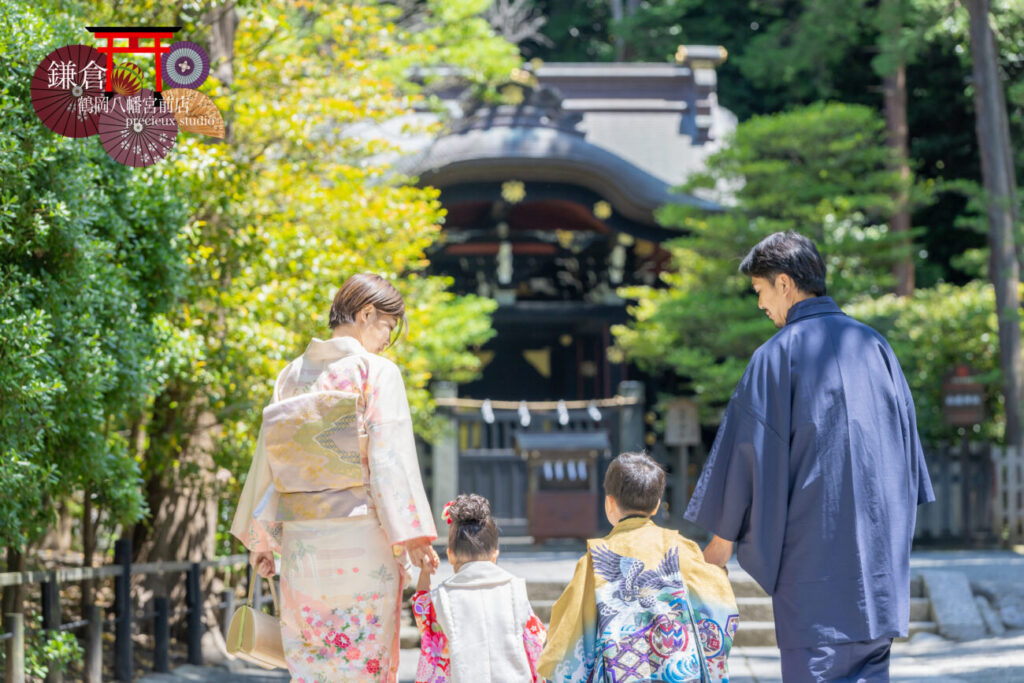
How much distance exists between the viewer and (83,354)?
4.67m

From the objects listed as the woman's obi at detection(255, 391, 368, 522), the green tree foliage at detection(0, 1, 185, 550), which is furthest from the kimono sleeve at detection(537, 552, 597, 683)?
the green tree foliage at detection(0, 1, 185, 550)

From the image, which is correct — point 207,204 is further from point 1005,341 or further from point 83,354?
point 1005,341

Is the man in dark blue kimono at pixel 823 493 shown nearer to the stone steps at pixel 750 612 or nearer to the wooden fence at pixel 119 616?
the wooden fence at pixel 119 616

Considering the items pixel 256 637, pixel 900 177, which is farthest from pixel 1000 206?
pixel 256 637

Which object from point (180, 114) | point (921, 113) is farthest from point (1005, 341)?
point (180, 114)

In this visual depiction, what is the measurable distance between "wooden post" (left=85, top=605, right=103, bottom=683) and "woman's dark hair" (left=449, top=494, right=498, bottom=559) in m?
2.57

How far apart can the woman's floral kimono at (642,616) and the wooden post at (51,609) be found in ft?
8.95

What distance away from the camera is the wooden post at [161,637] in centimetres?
632

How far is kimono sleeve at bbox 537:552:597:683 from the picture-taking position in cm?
327

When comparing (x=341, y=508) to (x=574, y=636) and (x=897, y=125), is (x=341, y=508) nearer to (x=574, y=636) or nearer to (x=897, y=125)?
(x=574, y=636)

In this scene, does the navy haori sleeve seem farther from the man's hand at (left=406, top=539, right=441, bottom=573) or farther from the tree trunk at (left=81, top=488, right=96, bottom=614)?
the tree trunk at (left=81, top=488, right=96, bottom=614)

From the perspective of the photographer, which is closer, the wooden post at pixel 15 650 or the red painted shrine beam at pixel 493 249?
the wooden post at pixel 15 650

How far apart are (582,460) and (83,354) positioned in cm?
754

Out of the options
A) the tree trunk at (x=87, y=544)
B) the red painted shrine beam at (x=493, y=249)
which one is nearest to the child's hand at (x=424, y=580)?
the tree trunk at (x=87, y=544)
